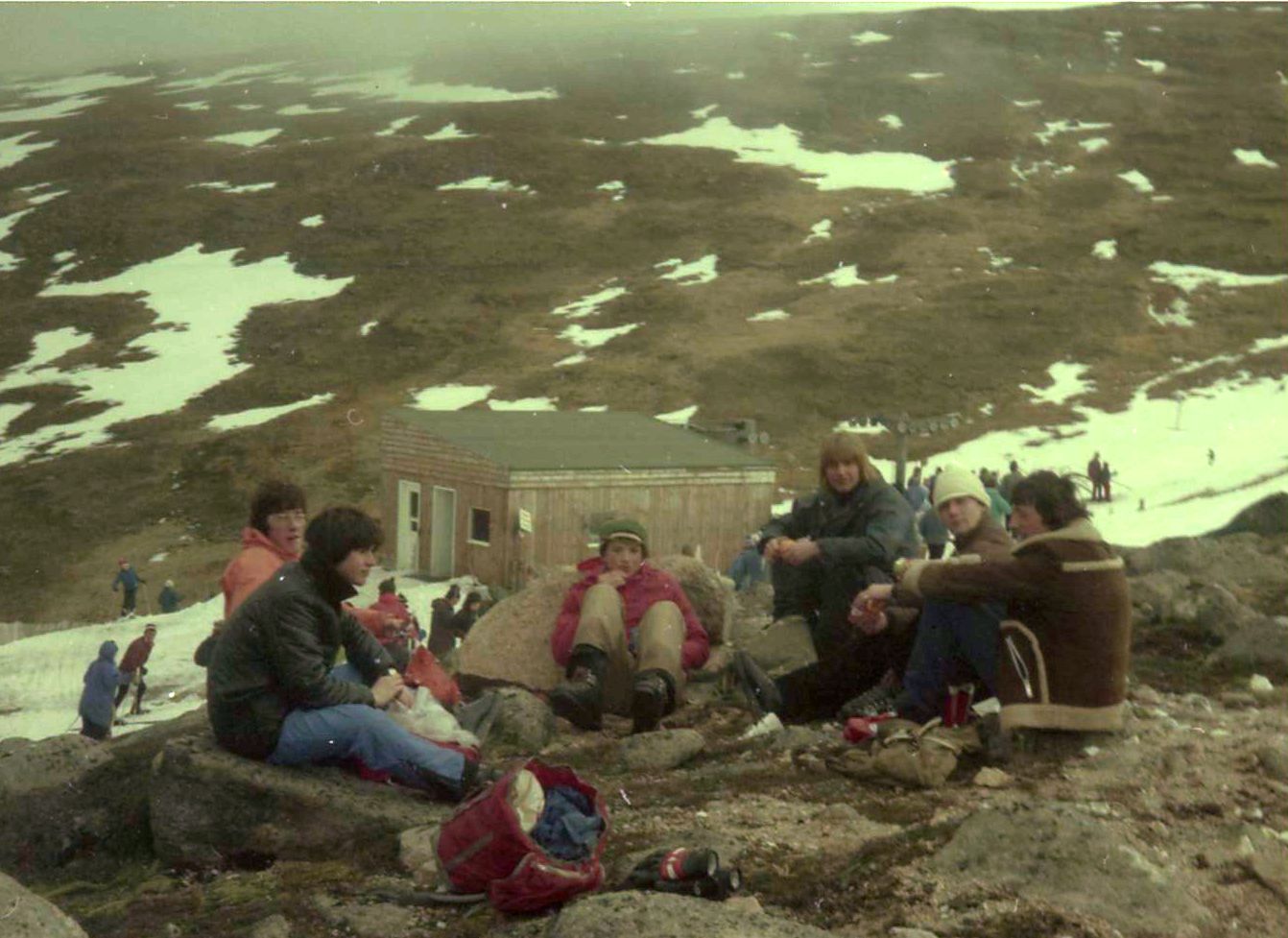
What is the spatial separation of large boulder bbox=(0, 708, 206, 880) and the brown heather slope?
101ft

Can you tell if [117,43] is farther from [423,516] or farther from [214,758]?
[214,758]

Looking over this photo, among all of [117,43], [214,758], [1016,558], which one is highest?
[1016,558]

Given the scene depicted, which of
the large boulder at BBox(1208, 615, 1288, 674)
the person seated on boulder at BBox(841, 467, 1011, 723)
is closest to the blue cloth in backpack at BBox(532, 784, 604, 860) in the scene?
the person seated on boulder at BBox(841, 467, 1011, 723)

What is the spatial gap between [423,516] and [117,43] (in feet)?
411

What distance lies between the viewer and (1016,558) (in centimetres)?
730

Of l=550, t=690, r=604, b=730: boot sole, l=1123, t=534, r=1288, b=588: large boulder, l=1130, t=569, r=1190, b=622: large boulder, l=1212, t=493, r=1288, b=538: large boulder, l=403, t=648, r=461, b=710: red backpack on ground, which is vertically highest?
l=403, t=648, r=461, b=710: red backpack on ground

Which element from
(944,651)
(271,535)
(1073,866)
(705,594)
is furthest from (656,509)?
(1073,866)

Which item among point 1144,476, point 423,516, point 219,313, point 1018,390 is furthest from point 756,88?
point 423,516

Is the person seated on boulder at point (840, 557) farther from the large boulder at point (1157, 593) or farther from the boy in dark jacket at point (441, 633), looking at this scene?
the boy in dark jacket at point (441, 633)

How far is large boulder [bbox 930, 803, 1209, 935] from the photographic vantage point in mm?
5316

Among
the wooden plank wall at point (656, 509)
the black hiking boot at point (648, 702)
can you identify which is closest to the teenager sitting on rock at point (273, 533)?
the black hiking boot at point (648, 702)

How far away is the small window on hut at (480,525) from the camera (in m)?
33.8

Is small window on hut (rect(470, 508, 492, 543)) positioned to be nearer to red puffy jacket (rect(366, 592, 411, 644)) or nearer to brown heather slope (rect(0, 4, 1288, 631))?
brown heather slope (rect(0, 4, 1288, 631))

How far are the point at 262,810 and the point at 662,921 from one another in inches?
109
